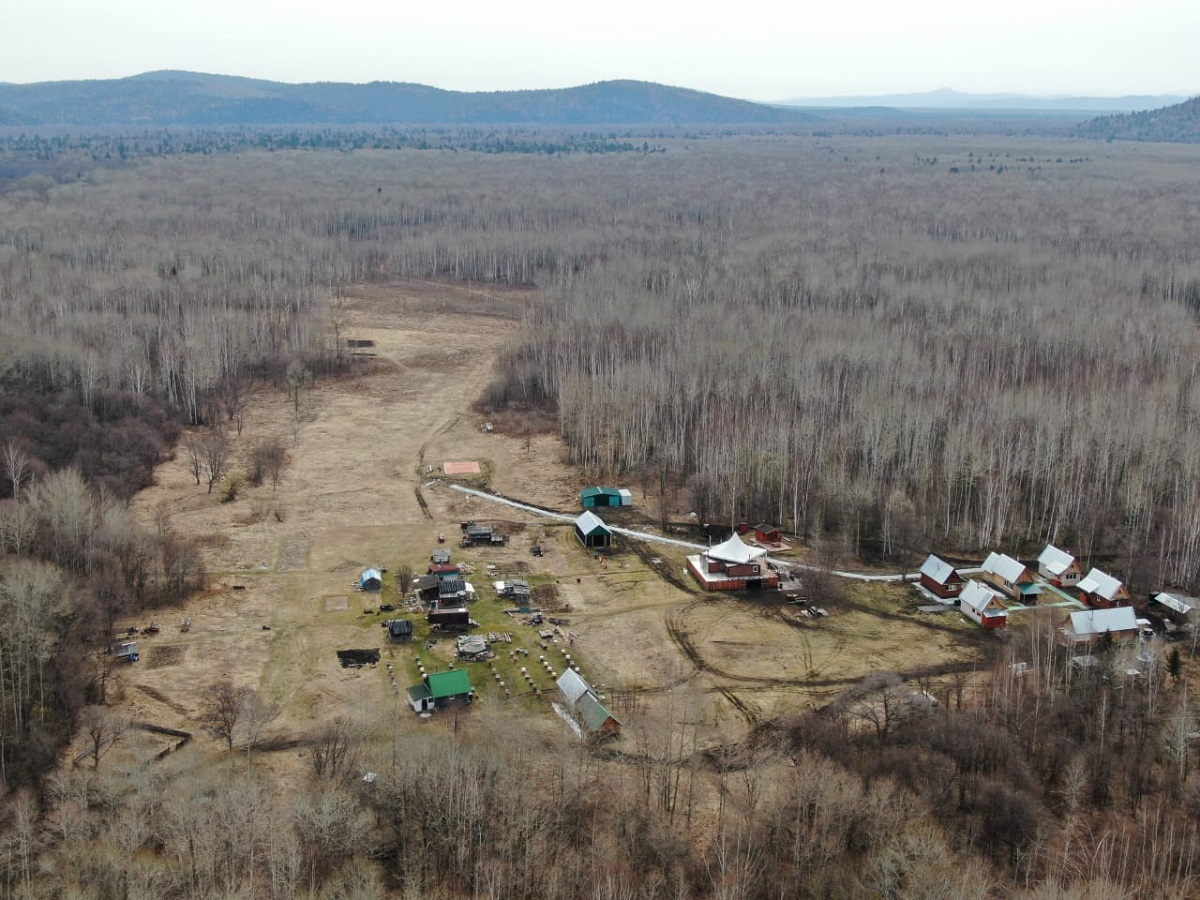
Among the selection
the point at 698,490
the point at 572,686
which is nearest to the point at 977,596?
the point at 698,490

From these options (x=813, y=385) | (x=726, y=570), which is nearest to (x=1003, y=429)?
(x=813, y=385)

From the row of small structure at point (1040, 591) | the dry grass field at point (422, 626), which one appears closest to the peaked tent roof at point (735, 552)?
the dry grass field at point (422, 626)

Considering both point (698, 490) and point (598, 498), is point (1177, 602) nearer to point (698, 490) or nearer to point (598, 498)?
point (698, 490)

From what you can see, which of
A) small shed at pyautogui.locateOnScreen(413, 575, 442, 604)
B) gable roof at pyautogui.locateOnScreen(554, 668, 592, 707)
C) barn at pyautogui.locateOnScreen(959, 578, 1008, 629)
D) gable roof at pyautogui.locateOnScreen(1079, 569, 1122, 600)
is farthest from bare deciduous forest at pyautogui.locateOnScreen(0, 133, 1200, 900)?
small shed at pyautogui.locateOnScreen(413, 575, 442, 604)

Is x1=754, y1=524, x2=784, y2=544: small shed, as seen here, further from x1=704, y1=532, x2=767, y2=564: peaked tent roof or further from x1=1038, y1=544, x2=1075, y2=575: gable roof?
x1=1038, y1=544, x2=1075, y2=575: gable roof

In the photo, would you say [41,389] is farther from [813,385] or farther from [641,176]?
[641,176]
